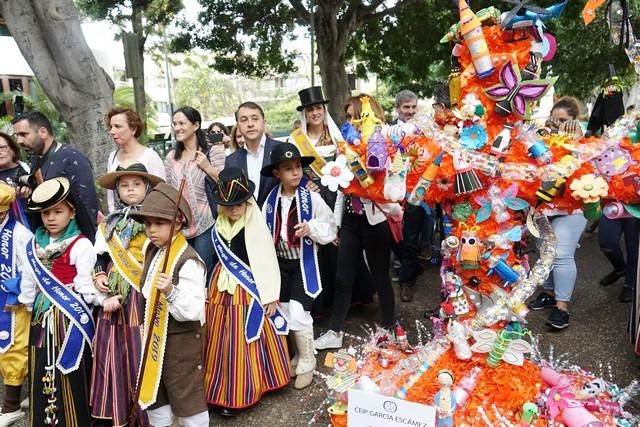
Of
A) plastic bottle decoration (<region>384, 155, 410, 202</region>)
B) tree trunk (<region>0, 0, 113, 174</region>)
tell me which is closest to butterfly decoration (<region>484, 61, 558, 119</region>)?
plastic bottle decoration (<region>384, 155, 410, 202</region>)

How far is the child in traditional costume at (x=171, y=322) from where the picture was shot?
2400 millimetres

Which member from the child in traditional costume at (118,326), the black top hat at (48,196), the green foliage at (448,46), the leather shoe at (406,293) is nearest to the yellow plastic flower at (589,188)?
the child in traditional costume at (118,326)

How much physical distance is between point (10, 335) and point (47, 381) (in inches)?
20.1

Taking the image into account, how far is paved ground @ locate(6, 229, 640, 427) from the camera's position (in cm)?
285

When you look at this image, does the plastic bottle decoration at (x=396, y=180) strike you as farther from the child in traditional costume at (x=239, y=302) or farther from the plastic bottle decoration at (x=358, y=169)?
the child in traditional costume at (x=239, y=302)

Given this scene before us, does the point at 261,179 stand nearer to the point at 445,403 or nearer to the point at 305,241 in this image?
the point at 305,241

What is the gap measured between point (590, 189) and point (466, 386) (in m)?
1.11

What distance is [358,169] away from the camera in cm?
250

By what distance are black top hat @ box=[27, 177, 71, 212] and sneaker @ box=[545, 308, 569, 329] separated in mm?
3401

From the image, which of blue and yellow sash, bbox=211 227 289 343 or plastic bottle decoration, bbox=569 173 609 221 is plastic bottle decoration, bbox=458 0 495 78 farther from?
blue and yellow sash, bbox=211 227 289 343

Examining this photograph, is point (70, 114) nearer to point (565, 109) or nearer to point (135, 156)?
point (135, 156)

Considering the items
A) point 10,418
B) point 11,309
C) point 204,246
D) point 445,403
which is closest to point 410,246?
point 204,246

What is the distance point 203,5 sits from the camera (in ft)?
35.3

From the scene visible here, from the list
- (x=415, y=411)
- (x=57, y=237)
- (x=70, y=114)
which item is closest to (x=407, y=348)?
(x=415, y=411)
